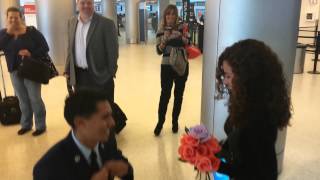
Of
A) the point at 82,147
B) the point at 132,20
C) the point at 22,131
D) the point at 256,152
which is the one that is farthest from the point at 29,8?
the point at 256,152

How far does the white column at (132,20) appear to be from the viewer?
15.6 metres

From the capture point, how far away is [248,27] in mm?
2828

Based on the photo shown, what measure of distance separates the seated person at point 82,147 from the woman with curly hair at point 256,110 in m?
0.58

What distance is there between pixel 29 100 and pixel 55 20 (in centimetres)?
517

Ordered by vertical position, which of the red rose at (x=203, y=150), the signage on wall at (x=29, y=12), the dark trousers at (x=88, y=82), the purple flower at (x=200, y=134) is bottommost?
the dark trousers at (x=88, y=82)

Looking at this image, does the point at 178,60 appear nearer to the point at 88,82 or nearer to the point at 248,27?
the point at 88,82

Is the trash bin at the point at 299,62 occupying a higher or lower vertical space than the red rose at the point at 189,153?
lower

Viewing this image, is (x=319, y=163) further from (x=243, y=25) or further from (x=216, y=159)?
(x=216, y=159)

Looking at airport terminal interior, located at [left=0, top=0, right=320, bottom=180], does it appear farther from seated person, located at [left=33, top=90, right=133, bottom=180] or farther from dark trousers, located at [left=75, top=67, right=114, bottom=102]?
seated person, located at [left=33, top=90, right=133, bottom=180]

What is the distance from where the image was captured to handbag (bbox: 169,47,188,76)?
3982 millimetres

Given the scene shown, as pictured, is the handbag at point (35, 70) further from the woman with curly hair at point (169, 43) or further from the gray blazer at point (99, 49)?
the woman with curly hair at point (169, 43)

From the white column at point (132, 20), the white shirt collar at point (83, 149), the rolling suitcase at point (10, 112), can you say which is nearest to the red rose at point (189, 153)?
the white shirt collar at point (83, 149)

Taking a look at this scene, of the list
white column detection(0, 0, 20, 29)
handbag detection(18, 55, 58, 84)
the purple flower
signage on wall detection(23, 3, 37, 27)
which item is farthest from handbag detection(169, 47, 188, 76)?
white column detection(0, 0, 20, 29)

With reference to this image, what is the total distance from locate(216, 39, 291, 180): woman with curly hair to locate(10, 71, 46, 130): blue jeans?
339 centimetres
